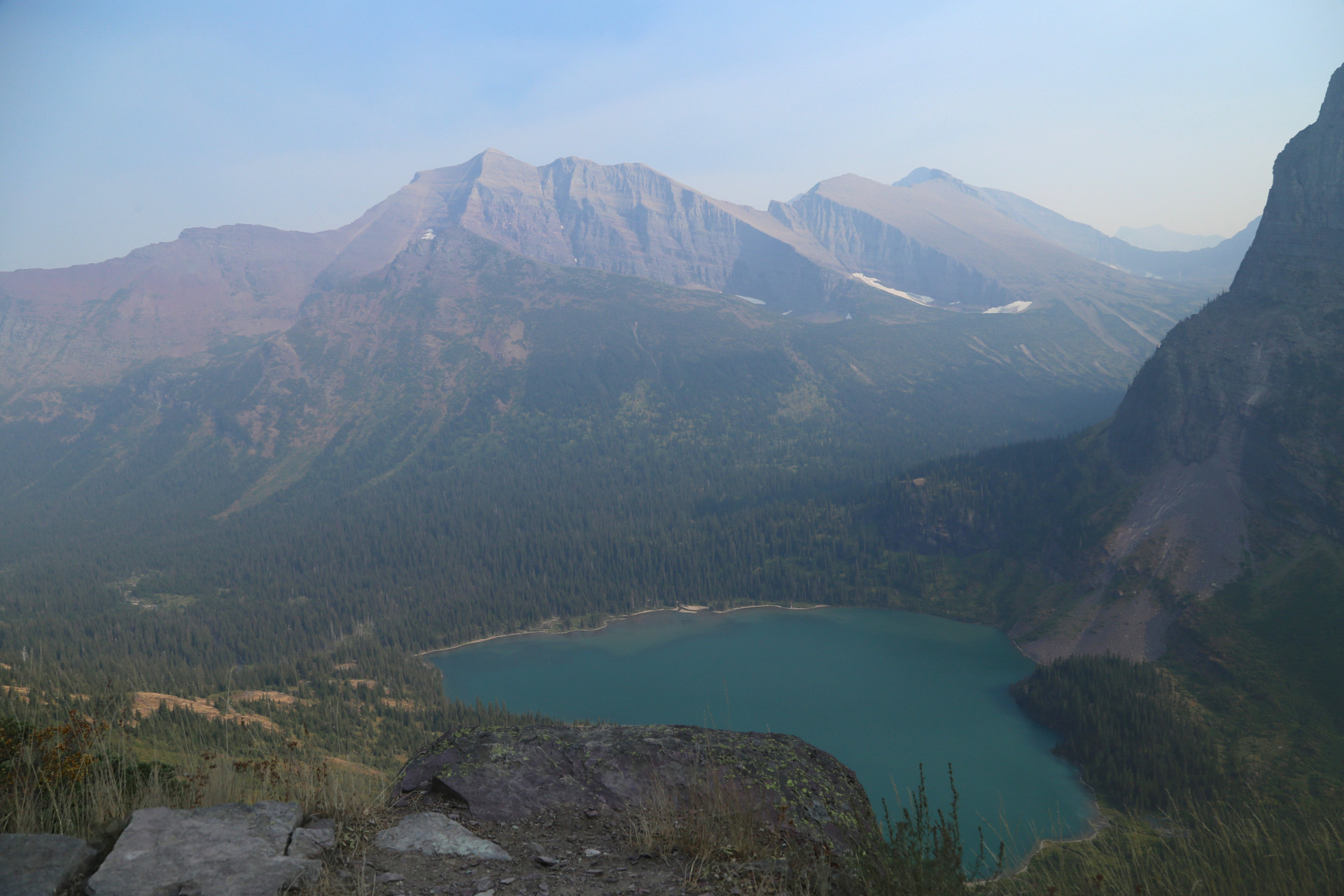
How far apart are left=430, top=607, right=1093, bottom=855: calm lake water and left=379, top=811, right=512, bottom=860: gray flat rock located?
52314 millimetres

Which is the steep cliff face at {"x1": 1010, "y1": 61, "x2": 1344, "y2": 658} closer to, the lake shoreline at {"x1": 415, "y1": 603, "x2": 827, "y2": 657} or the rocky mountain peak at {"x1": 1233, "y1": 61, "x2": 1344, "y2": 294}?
the rocky mountain peak at {"x1": 1233, "y1": 61, "x2": 1344, "y2": 294}

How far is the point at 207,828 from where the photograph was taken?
7246 millimetres

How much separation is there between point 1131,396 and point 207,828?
141 meters

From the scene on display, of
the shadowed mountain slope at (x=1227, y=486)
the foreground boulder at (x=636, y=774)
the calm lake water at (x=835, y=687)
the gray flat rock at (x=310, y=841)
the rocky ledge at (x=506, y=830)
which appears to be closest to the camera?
the rocky ledge at (x=506, y=830)

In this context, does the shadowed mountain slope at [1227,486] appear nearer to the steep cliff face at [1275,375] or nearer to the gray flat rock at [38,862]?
the steep cliff face at [1275,375]

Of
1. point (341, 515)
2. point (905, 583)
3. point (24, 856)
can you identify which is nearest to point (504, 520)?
point (341, 515)

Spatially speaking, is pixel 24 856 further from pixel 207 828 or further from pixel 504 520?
pixel 504 520

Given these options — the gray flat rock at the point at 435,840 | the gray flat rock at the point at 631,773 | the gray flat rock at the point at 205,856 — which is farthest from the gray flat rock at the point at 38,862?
the gray flat rock at the point at 631,773

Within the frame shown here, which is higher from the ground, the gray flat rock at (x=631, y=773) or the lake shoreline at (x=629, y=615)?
the gray flat rock at (x=631, y=773)

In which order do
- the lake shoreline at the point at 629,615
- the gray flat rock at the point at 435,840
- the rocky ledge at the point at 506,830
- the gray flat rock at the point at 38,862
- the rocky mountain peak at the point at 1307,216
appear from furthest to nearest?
the lake shoreline at the point at 629,615 < the rocky mountain peak at the point at 1307,216 < the gray flat rock at the point at 435,840 < the rocky ledge at the point at 506,830 < the gray flat rock at the point at 38,862

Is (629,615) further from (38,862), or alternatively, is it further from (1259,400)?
(38,862)

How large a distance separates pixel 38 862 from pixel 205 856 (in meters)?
1.32

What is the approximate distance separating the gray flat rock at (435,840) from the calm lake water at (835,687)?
52314 millimetres

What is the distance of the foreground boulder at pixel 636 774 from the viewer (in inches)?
378
